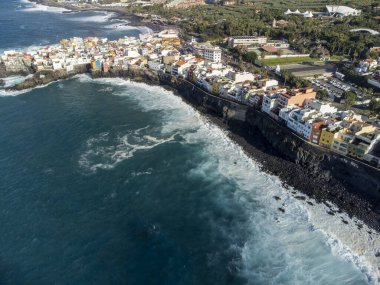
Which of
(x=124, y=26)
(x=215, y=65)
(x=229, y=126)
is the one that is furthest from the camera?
(x=124, y=26)

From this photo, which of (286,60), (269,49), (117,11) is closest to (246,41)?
(269,49)

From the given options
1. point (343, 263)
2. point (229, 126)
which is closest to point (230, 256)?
point (343, 263)

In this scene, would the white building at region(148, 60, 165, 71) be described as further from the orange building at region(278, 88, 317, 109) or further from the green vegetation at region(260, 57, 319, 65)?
the orange building at region(278, 88, 317, 109)

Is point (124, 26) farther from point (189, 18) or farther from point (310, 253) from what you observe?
point (310, 253)

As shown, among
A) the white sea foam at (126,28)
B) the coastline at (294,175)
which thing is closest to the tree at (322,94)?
the coastline at (294,175)

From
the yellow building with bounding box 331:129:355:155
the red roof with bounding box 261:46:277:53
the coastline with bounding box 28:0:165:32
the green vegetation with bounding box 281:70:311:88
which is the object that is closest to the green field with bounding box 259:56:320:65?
the red roof with bounding box 261:46:277:53

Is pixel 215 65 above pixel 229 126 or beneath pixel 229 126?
above
